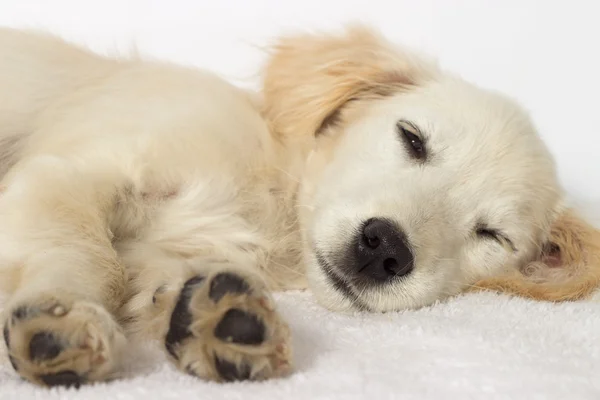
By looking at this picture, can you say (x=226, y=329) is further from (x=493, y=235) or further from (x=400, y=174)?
(x=493, y=235)

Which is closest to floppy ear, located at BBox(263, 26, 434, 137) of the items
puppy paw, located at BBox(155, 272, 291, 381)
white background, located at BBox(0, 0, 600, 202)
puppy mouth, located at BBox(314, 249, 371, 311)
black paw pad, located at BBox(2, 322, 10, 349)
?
puppy mouth, located at BBox(314, 249, 371, 311)

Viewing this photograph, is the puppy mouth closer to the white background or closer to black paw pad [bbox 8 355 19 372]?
black paw pad [bbox 8 355 19 372]

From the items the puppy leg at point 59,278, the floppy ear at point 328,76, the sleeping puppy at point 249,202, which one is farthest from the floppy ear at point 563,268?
the puppy leg at point 59,278

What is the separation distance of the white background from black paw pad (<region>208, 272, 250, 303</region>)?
1551 mm

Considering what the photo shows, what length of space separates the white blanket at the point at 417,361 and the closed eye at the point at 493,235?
21 centimetres

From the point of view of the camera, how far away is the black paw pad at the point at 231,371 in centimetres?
89

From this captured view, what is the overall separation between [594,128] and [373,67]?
118 cm

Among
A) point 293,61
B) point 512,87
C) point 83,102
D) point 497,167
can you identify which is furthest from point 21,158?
point 512,87

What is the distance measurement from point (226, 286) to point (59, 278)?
0.27m

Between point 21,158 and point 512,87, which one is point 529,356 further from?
point 512,87

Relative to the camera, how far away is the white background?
2426mm

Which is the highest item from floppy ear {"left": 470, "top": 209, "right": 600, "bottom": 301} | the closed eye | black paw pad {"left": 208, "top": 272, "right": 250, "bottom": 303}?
black paw pad {"left": 208, "top": 272, "right": 250, "bottom": 303}

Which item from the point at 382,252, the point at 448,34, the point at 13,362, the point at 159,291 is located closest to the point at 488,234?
the point at 382,252

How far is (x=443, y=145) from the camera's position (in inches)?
57.9
